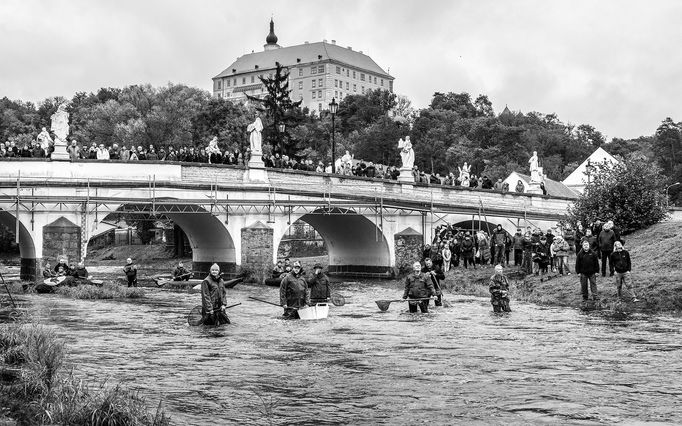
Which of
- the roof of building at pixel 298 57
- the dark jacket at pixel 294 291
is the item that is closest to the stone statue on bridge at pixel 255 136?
the dark jacket at pixel 294 291

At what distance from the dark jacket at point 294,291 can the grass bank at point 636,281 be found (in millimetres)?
8071

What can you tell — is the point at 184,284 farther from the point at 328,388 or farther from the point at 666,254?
the point at 328,388

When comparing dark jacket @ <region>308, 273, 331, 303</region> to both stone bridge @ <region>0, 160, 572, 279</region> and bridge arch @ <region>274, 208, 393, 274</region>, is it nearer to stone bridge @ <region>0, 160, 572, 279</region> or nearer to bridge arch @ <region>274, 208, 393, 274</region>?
stone bridge @ <region>0, 160, 572, 279</region>

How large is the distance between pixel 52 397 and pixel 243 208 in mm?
31790

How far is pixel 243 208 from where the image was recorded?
4353 cm

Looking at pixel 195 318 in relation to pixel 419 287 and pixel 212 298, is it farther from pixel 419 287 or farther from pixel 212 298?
pixel 419 287

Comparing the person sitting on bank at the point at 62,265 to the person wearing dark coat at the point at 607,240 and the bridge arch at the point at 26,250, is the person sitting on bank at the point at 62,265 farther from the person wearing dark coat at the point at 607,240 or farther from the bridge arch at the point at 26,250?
the person wearing dark coat at the point at 607,240

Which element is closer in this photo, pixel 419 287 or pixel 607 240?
pixel 419 287

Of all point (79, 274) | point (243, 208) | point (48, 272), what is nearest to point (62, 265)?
point (48, 272)

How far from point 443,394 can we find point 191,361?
5411 mm

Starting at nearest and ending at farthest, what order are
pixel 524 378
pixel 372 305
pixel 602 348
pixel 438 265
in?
pixel 524 378, pixel 602 348, pixel 372 305, pixel 438 265

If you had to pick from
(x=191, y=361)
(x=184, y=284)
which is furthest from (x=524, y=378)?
(x=184, y=284)

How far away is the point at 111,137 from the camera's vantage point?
80562 mm

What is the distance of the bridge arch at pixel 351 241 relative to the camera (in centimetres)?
4706
